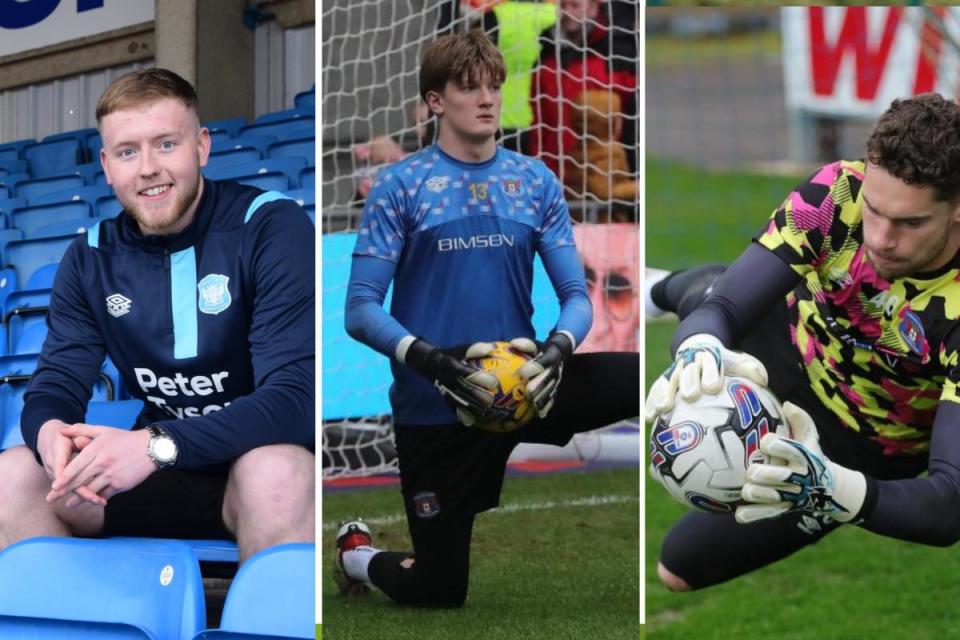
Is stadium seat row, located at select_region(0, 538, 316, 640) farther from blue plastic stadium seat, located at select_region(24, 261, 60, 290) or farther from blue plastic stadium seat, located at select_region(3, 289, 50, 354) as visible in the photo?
blue plastic stadium seat, located at select_region(24, 261, 60, 290)

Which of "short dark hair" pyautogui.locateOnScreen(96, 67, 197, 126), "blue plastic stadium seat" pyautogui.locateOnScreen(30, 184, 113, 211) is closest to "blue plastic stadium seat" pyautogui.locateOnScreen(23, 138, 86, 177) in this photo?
"blue plastic stadium seat" pyautogui.locateOnScreen(30, 184, 113, 211)

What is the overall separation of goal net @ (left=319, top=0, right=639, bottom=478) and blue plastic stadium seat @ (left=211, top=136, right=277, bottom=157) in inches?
103

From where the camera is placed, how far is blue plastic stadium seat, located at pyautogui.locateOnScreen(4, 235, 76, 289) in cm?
501

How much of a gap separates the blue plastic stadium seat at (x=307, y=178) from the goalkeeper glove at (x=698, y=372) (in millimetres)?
2044

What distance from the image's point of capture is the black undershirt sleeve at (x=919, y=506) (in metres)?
2.45

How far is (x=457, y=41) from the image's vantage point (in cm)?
274

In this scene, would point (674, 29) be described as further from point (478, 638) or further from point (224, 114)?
point (478, 638)

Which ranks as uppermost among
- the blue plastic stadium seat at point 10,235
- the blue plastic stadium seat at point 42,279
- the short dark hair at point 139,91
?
the short dark hair at point 139,91

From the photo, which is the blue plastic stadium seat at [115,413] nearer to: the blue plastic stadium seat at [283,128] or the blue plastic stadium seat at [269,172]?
the blue plastic stadium seat at [269,172]

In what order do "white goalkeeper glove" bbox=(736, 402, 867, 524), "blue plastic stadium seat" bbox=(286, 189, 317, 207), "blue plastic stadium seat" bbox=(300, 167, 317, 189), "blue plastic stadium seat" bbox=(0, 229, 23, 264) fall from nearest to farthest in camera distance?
"white goalkeeper glove" bbox=(736, 402, 867, 524) → "blue plastic stadium seat" bbox=(286, 189, 317, 207) → "blue plastic stadium seat" bbox=(300, 167, 317, 189) → "blue plastic stadium seat" bbox=(0, 229, 23, 264)

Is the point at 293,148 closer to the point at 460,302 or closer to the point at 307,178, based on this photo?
the point at 307,178

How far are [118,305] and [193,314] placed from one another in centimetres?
19

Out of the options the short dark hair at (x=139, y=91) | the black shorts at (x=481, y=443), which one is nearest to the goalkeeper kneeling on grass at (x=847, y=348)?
the black shorts at (x=481, y=443)

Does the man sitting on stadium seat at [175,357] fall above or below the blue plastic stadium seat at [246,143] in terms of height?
below
